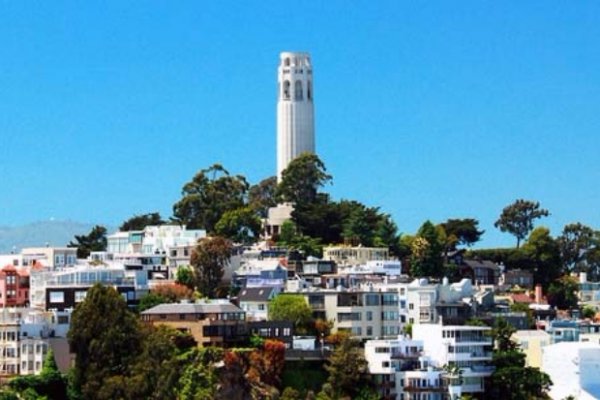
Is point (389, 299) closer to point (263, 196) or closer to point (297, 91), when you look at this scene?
point (263, 196)

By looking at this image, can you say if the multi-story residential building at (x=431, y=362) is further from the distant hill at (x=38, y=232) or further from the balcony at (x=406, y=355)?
the distant hill at (x=38, y=232)

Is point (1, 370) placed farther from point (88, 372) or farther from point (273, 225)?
point (273, 225)

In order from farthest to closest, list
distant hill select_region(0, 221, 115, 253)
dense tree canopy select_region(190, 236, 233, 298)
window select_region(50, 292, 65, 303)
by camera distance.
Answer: distant hill select_region(0, 221, 115, 253), dense tree canopy select_region(190, 236, 233, 298), window select_region(50, 292, 65, 303)

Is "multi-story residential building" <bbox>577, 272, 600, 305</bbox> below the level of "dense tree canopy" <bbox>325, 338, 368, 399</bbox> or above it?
above

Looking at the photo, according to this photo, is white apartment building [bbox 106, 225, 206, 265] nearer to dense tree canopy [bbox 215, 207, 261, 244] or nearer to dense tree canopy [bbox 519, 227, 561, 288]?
Answer: dense tree canopy [bbox 215, 207, 261, 244]

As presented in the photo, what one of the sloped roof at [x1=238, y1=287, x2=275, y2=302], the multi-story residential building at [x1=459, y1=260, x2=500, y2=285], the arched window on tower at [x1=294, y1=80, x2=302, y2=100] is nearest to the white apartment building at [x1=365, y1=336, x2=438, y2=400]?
the sloped roof at [x1=238, y1=287, x2=275, y2=302]

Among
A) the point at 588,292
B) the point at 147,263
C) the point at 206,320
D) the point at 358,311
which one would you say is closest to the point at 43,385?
the point at 206,320

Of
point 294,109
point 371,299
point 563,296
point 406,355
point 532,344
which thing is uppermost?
point 294,109
